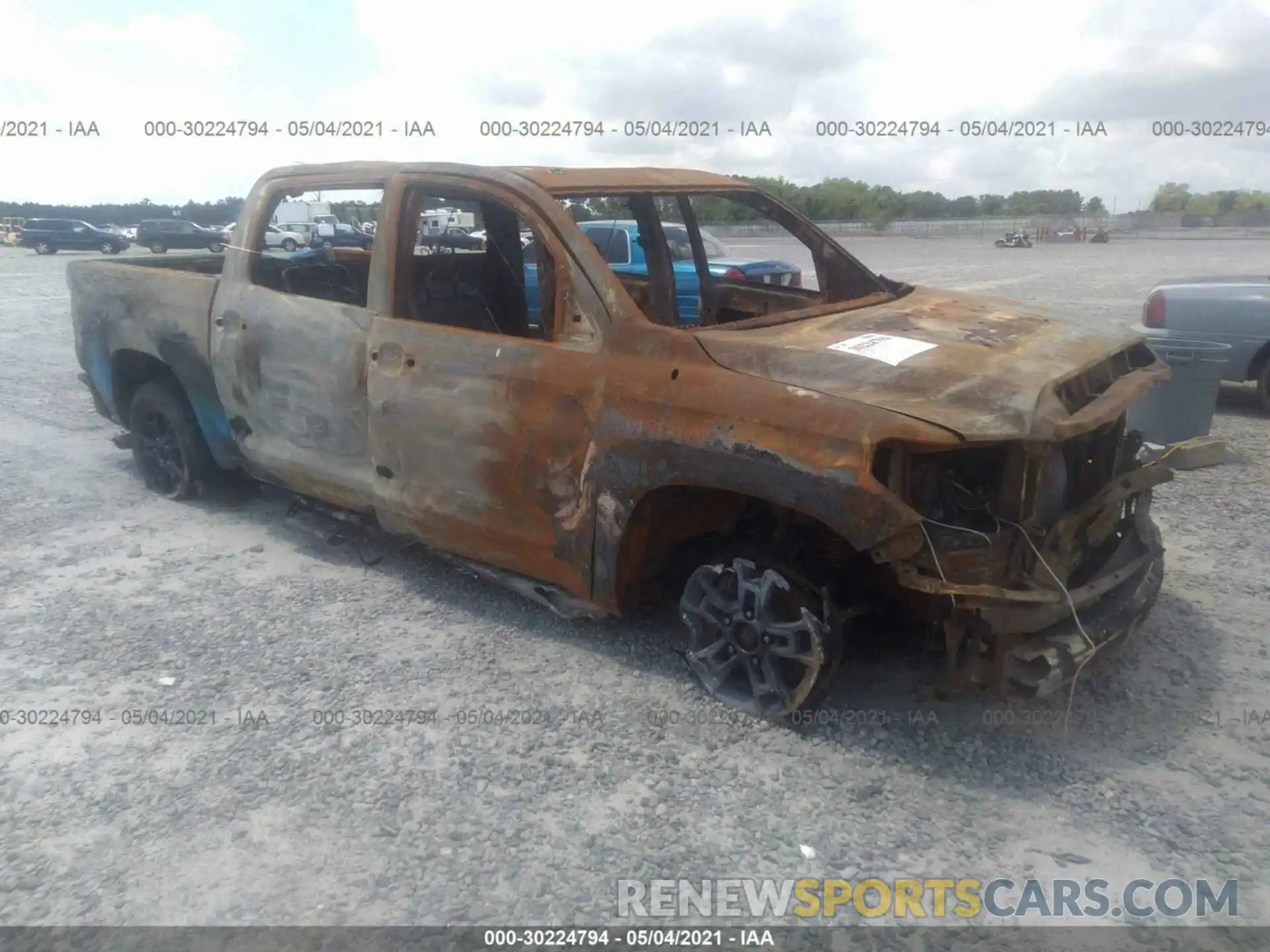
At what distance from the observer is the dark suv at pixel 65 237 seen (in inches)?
1393

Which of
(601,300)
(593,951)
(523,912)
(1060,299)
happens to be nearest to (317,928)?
(523,912)

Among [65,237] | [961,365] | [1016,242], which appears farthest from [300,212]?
[1016,242]

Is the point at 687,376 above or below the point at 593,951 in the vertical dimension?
above

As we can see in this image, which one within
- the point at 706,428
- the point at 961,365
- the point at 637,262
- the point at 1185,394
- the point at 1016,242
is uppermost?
the point at 1016,242

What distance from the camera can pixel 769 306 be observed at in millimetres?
5016

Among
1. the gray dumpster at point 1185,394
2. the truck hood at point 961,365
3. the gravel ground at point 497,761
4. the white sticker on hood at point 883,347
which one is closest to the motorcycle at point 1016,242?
the gray dumpster at point 1185,394

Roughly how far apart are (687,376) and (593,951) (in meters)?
1.79

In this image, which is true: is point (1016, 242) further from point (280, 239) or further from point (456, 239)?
point (280, 239)

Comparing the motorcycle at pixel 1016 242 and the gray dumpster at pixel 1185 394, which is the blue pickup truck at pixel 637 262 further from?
the motorcycle at pixel 1016 242

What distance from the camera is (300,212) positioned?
521 centimetres

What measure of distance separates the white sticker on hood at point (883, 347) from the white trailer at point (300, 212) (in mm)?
2934

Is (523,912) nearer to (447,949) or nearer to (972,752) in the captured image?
(447,949)

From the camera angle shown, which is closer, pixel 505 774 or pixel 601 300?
Answer: pixel 505 774

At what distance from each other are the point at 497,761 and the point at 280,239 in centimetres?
285
